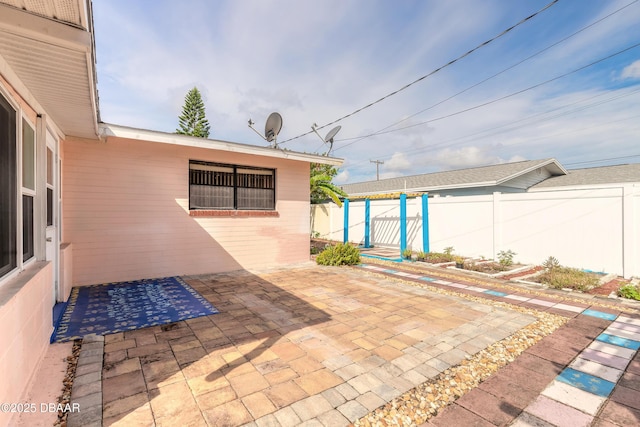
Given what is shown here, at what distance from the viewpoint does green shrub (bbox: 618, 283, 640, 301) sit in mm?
5223

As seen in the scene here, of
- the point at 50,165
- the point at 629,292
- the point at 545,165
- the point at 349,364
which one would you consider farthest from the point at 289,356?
the point at 545,165

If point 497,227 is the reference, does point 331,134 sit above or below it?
above

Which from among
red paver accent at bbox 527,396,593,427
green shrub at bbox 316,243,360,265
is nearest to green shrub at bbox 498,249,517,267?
green shrub at bbox 316,243,360,265

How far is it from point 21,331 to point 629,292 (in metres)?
8.89

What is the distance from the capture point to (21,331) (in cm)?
227

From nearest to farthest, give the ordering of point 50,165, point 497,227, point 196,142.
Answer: point 50,165
point 196,142
point 497,227

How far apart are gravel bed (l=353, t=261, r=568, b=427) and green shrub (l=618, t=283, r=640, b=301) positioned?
2.56 m

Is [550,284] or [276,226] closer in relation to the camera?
[550,284]

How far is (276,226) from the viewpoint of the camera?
8.30m

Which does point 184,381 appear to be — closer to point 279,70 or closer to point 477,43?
point 477,43

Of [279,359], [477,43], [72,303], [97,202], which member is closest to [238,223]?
[97,202]

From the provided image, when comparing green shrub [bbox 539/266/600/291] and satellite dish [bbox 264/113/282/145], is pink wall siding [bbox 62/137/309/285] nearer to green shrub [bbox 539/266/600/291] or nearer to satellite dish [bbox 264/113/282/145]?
satellite dish [bbox 264/113/282/145]

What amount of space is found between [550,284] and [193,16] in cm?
1125

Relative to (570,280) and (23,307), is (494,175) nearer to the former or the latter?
(570,280)
